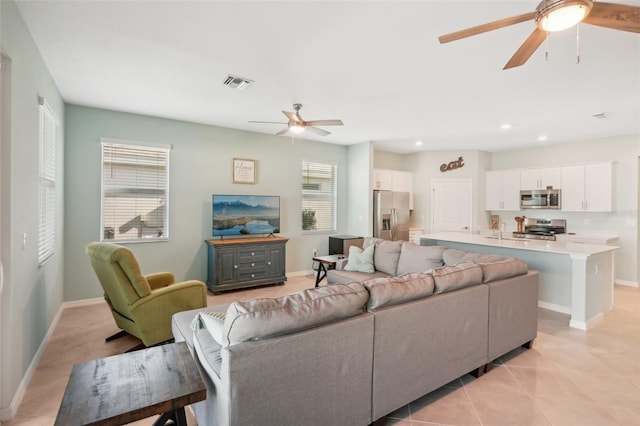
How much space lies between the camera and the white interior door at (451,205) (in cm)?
725

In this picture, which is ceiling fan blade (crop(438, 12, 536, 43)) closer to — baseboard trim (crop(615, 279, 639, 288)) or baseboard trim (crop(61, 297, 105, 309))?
baseboard trim (crop(61, 297, 105, 309))

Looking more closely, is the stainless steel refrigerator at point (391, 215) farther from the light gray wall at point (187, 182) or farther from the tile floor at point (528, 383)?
the tile floor at point (528, 383)

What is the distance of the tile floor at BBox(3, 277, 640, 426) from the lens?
2.12 metres

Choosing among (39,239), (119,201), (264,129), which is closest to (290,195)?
(264,129)

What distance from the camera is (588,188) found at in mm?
5914

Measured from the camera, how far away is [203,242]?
5.26m

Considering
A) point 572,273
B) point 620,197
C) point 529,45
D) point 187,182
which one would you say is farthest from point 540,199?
point 187,182

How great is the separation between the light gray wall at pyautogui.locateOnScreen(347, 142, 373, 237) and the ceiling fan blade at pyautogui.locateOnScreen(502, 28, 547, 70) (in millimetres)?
4325

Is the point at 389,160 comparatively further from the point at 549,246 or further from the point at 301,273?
the point at 549,246

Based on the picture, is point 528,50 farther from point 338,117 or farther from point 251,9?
point 338,117

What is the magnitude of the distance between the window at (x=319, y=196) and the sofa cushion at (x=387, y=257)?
2418 millimetres

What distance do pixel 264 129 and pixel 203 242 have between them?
7.01 ft

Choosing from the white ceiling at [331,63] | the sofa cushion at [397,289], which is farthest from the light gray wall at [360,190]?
the sofa cushion at [397,289]

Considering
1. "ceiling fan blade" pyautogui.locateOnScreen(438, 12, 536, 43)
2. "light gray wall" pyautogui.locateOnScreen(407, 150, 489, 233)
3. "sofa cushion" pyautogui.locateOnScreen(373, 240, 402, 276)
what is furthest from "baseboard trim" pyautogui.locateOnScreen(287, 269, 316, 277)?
"ceiling fan blade" pyautogui.locateOnScreen(438, 12, 536, 43)
